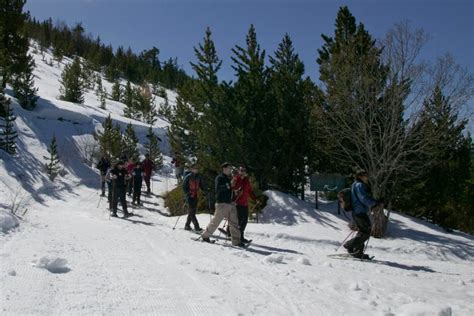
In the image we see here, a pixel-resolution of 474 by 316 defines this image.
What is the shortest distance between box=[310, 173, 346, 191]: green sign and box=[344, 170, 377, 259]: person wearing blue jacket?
6119 millimetres

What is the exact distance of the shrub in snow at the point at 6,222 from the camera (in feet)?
25.7

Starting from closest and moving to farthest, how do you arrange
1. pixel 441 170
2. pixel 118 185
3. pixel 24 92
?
pixel 118 185
pixel 441 170
pixel 24 92

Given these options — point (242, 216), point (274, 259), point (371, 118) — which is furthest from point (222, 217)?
point (371, 118)

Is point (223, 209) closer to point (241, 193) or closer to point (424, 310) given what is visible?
point (241, 193)

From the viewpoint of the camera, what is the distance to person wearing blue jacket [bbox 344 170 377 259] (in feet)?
A: 28.8

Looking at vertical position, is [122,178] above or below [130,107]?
below

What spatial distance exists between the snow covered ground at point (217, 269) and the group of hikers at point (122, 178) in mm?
704

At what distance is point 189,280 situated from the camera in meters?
5.47

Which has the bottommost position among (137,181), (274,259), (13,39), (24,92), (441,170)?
(274,259)

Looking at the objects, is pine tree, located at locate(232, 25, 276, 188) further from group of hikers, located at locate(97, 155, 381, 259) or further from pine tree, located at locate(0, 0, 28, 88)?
pine tree, located at locate(0, 0, 28, 88)

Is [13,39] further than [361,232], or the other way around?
[13,39]

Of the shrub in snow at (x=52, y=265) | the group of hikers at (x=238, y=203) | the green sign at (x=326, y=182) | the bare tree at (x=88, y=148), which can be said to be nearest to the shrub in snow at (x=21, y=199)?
the group of hikers at (x=238, y=203)

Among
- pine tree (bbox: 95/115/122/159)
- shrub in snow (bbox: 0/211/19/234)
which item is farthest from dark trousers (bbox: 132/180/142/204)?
shrub in snow (bbox: 0/211/19/234)

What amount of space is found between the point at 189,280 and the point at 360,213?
471 centimetres
